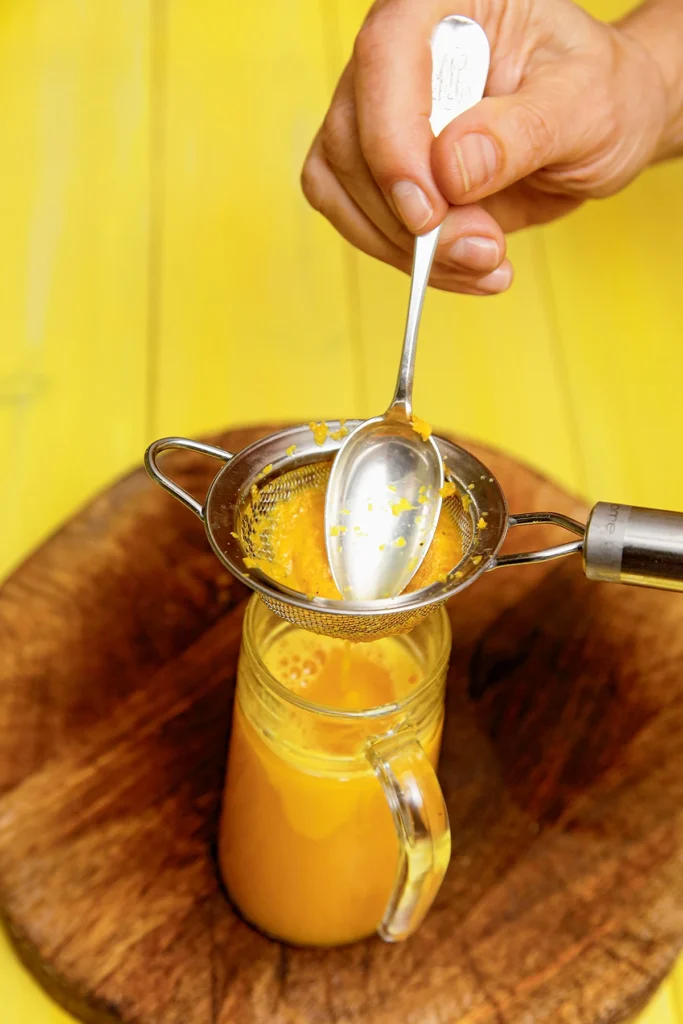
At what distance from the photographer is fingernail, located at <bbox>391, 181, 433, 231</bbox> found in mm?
750

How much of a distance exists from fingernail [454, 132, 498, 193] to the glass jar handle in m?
0.40

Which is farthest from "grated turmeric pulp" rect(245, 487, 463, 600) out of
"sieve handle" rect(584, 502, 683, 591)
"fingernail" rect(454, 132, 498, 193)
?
"fingernail" rect(454, 132, 498, 193)

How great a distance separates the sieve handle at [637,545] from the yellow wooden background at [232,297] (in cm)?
54

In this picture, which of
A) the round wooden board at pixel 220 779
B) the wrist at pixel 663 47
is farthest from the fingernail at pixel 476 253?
the wrist at pixel 663 47

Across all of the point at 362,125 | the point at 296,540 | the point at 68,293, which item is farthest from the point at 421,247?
the point at 68,293

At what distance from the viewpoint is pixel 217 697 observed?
2.78 ft

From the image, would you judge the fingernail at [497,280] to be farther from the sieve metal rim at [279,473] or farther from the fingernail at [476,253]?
the sieve metal rim at [279,473]

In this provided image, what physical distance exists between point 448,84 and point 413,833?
539 mm

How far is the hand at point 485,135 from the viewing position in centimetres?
75

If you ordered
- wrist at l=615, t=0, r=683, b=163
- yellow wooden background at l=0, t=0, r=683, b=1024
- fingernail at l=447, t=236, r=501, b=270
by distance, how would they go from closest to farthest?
1. fingernail at l=447, t=236, r=501, b=270
2. wrist at l=615, t=0, r=683, b=163
3. yellow wooden background at l=0, t=0, r=683, b=1024

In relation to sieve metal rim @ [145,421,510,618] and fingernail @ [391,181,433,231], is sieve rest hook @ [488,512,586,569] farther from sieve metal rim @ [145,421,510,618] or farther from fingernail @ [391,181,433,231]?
fingernail @ [391,181,433,231]

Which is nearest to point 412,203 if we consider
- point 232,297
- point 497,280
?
point 497,280

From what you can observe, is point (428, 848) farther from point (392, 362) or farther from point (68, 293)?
point (68, 293)

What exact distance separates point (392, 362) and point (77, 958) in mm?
739
